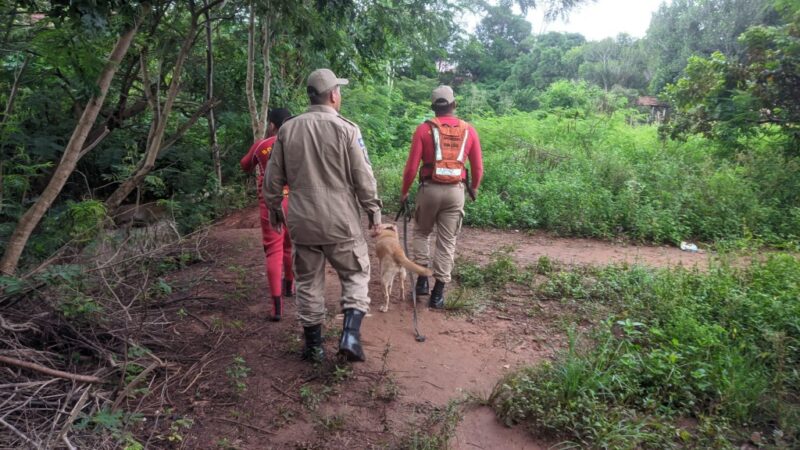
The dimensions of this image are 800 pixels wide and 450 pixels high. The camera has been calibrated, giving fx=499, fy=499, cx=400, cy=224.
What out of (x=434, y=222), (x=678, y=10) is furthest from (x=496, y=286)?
(x=678, y=10)

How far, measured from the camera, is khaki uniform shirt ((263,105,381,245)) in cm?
347

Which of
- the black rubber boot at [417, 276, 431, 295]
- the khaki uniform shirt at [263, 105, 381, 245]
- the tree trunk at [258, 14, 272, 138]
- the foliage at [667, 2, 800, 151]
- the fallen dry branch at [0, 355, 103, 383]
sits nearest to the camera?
the fallen dry branch at [0, 355, 103, 383]

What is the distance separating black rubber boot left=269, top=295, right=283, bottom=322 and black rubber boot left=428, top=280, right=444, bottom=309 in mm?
1467

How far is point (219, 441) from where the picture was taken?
2848 mm

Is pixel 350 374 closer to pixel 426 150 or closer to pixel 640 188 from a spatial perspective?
pixel 426 150

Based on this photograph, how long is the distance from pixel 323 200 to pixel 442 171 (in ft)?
5.40

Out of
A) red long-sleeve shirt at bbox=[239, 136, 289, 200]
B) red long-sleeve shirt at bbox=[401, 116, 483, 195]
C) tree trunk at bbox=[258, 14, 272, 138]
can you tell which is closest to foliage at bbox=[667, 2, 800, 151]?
red long-sleeve shirt at bbox=[401, 116, 483, 195]

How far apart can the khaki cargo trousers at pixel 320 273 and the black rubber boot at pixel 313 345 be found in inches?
2.1

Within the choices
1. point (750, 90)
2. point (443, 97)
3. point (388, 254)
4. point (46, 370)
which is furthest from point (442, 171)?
point (750, 90)

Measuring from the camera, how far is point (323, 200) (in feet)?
11.4

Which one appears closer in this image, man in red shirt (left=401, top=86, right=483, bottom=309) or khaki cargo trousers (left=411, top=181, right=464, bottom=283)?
man in red shirt (left=401, top=86, right=483, bottom=309)

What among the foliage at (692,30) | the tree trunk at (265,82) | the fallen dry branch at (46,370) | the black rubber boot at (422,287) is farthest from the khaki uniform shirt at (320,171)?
the foliage at (692,30)

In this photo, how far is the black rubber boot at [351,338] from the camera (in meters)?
3.49

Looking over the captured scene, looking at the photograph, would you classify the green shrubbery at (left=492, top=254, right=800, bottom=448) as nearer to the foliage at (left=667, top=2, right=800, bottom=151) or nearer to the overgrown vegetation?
the overgrown vegetation
